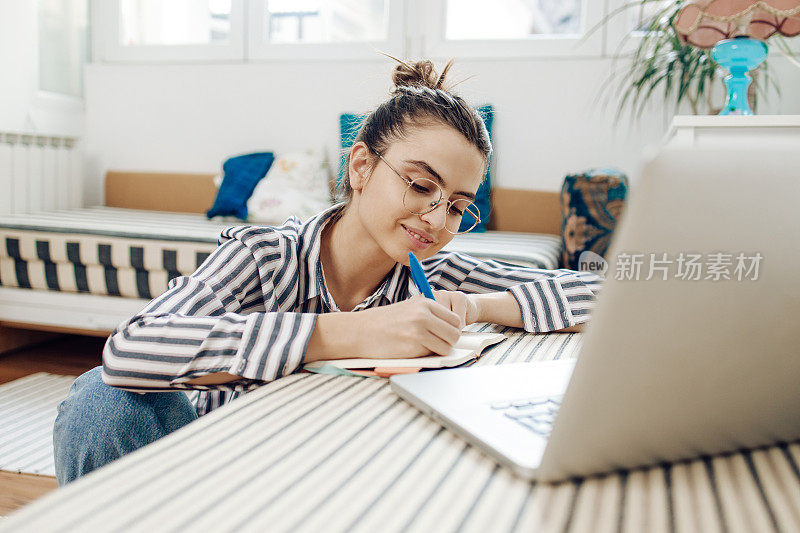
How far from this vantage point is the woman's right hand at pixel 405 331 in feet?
2.22

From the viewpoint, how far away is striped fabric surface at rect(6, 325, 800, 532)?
33cm

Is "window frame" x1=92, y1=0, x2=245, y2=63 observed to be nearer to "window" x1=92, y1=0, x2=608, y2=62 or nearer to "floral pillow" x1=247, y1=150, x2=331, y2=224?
"window" x1=92, y1=0, x2=608, y2=62

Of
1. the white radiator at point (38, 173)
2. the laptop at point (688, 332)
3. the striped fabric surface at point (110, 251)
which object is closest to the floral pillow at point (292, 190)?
the striped fabric surface at point (110, 251)

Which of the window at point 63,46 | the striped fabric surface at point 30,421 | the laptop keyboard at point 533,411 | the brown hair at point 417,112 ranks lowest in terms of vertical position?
the striped fabric surface at point 30,421

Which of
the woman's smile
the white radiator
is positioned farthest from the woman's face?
the white radiator

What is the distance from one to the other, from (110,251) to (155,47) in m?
1.40

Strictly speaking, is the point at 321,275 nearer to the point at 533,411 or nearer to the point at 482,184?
the point at 533,411

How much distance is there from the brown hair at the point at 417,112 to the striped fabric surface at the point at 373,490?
596mm

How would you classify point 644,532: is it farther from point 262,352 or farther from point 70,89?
point 70,89

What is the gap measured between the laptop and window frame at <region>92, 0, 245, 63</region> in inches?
119

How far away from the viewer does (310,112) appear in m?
3.04

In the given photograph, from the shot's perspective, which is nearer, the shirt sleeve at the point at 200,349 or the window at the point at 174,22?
the shirt sleeve at the point at 200,349

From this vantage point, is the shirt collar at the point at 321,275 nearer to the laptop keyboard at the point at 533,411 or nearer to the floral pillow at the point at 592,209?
the laptop keyboard at the point at 533,411

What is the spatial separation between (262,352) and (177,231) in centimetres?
181
